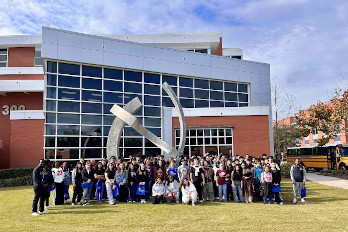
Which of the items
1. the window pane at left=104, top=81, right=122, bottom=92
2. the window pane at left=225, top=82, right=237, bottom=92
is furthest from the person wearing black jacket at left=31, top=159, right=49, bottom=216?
the window pane at left=225, top=82, right=237, bottom=92

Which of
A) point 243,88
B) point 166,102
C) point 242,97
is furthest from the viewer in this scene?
point 243,88

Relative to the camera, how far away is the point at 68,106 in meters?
19.0

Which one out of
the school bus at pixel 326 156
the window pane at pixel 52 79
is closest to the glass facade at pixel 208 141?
the school bus at pixel 326 156

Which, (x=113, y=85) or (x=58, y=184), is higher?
(x=113, y=85)

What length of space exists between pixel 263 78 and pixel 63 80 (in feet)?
56.1

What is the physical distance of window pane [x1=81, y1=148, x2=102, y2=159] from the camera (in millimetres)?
19078

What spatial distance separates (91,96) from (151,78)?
480cm

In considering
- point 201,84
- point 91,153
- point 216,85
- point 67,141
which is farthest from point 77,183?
point 216,85

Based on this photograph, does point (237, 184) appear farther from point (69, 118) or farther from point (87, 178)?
point (69, 118)

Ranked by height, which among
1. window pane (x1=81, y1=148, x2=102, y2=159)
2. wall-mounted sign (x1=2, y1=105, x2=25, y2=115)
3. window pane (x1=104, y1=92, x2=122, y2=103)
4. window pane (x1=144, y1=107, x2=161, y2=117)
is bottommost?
window pane (x1=81, y1=148, x2=102, y2=159)

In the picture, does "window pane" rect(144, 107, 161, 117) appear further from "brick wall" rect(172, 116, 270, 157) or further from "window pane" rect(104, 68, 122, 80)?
"window pane" rect(104, 68, 122, 80)

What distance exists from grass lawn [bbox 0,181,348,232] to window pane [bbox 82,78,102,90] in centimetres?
1023

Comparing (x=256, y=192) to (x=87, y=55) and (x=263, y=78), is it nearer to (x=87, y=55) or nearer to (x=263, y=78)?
(x=87, y=55)

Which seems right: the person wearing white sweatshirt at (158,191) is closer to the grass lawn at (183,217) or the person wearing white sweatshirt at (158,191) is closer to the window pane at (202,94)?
the grass lawn at (183,217)
